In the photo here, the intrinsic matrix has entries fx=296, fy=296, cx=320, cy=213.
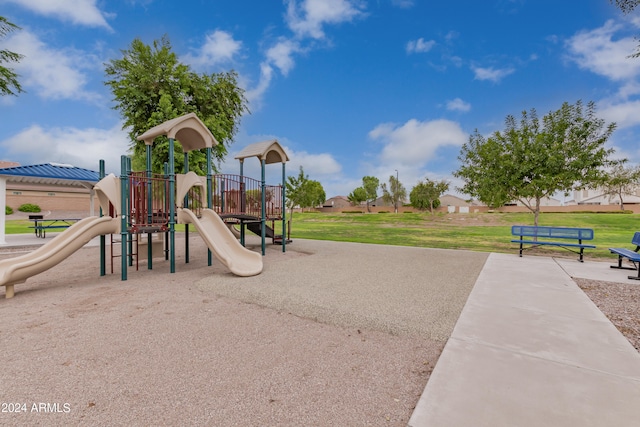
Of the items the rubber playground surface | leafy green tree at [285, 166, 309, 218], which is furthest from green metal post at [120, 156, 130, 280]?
leafy green tree at [285, 166, 309, 218]

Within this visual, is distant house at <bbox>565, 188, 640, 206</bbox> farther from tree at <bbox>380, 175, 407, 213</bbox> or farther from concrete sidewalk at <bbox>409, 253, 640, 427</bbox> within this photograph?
concrete sidewalk at <bbox>409, 253, 640, 427</bbox>

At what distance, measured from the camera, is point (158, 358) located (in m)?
3.11

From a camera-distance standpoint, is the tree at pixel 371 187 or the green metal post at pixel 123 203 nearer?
the green metal post at pixel 123 203

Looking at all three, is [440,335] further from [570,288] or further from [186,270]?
[186,270]

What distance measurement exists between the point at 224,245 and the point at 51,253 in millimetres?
3309

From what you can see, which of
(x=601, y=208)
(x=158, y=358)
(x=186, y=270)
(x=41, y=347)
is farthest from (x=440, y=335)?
(x=601, y=208)

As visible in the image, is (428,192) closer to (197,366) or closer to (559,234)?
(559,234)

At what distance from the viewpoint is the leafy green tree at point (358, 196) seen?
2712 inches

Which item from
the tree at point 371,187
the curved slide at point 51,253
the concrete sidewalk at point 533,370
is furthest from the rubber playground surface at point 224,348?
the tree at point 371,187

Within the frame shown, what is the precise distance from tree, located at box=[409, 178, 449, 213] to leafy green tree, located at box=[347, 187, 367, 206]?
58.1ft

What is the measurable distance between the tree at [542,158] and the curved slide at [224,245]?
33.1ft

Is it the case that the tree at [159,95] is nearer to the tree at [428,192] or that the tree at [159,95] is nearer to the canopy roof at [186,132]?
the canopy roof at [186,132]

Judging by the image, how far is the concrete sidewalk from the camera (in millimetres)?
2170

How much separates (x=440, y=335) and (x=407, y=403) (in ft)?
5.02
